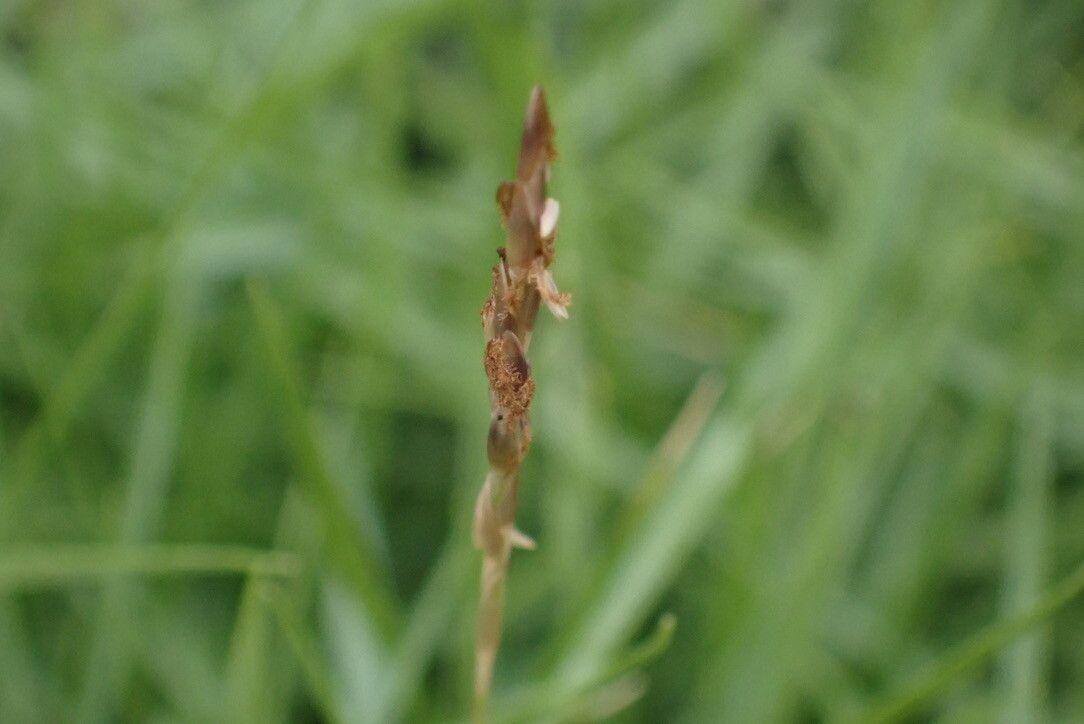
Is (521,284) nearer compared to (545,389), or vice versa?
(521,284)

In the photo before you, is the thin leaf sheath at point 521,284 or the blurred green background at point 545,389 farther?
the blurred green background at point 545,389

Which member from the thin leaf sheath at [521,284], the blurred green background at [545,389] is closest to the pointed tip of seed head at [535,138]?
the thin leaf sheath at [521,284]

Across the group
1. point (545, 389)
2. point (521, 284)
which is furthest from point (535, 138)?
point (545, 389)

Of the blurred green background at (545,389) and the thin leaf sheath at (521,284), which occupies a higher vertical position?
the thin leaf sheath at (521,284)

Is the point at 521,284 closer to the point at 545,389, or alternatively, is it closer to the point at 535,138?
the point at 535,138

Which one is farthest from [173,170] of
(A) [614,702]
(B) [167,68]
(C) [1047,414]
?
(C) [1047,414]

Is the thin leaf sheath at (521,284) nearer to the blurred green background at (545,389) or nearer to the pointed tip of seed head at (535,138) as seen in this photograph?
the pointed tip of seed head at (535,138)

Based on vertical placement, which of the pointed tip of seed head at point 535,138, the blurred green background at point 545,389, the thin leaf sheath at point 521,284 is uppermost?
the pointed tip of seed head at point 535,138

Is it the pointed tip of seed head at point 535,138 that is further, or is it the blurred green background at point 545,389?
the blurred green background at point 545,389

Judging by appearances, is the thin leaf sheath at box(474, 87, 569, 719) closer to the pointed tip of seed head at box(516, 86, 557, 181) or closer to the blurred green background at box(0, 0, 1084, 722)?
the pointed tip of seed head at box(516, 86, 557, 181)
